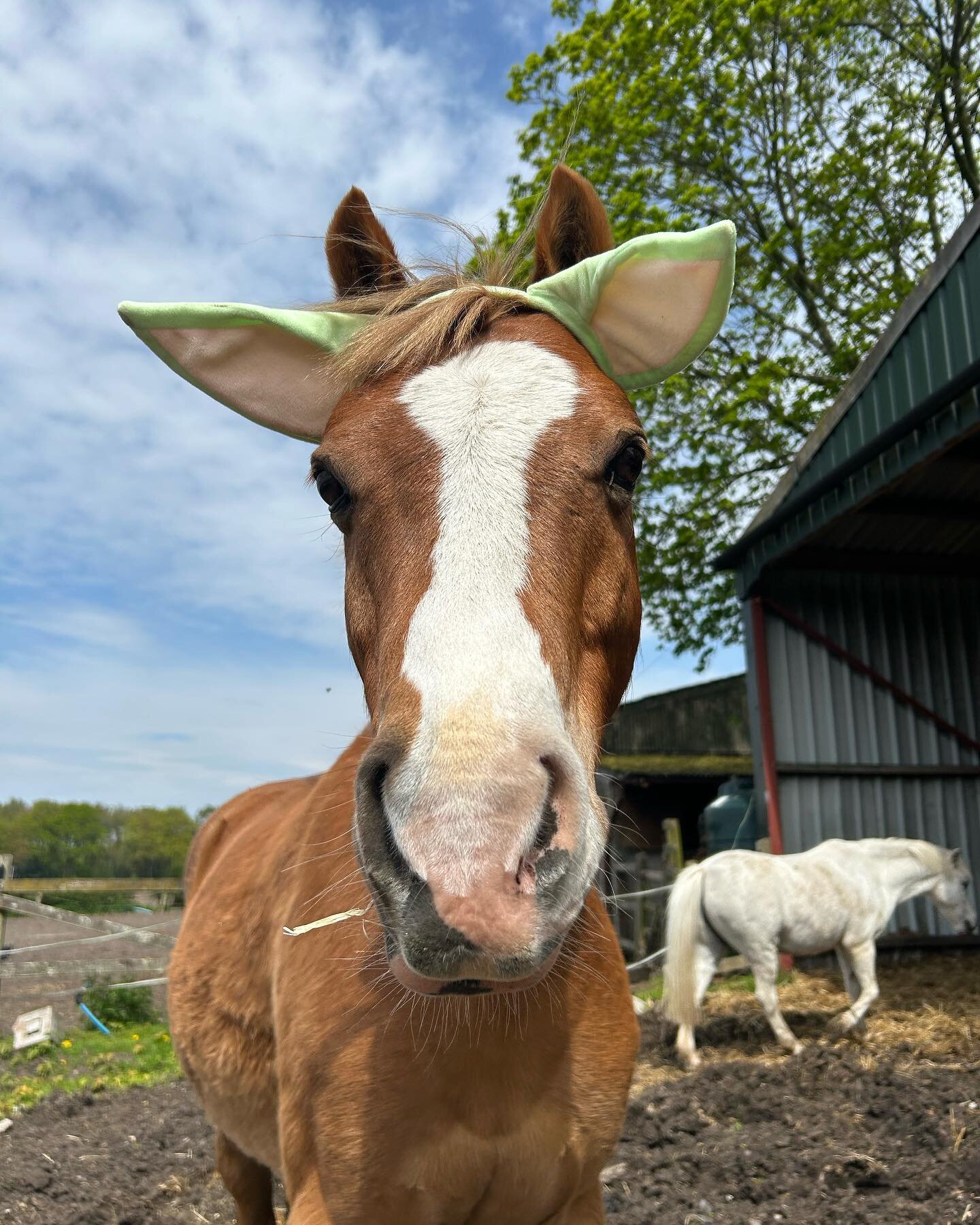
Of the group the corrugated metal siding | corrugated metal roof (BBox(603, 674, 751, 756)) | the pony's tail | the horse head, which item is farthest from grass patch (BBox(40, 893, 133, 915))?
the horse head

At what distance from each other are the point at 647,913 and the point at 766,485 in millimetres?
7374

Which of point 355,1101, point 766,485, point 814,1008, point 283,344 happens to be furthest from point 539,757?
point 766,485

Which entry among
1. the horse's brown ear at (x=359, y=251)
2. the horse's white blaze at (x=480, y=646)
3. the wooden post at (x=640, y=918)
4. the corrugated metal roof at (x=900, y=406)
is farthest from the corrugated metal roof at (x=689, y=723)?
the horse's white blaze at (x=480, y=646)

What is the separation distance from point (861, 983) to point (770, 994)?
951 mm

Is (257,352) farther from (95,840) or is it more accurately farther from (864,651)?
(95,840)

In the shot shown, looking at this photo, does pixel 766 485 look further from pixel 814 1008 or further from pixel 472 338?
pixel 472 338

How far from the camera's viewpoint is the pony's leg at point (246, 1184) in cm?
323

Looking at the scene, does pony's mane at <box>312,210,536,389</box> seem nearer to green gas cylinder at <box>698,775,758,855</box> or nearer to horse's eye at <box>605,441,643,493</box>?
horse's eye at <box>605,441,643,493</box>

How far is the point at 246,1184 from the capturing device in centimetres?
323

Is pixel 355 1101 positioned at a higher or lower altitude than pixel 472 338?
lower

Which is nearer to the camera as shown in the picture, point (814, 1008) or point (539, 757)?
point (539, 757)

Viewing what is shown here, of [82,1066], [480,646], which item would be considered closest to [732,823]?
[82,1066]

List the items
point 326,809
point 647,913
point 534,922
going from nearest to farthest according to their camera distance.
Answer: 1. point 534,922
2. point 326,809
3. point 647,913

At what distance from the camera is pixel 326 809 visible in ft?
7.68
